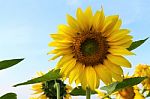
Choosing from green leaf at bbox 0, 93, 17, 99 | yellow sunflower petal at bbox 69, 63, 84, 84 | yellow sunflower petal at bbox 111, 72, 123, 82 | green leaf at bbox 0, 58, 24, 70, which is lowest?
green leaf at bbox 0, 93, 17, 99

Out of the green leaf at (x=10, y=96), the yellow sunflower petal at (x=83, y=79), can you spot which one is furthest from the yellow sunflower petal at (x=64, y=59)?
the green leaf at (x=10, y=96)

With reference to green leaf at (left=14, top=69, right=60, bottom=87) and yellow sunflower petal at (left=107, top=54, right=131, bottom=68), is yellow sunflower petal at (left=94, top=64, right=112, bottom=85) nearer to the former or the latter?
yellow sunflower petal at (left=107, top=54, right=131, bottom=68)

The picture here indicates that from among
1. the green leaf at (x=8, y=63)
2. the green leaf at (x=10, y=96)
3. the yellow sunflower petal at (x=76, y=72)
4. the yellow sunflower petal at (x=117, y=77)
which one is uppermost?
the green leaf at (x=8, y=63)

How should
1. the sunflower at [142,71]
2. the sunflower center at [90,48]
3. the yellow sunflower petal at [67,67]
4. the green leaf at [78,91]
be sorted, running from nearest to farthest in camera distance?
the yellow sunflower petal at [67,67]
the green leaf at [78,91]
the sunflower center at [90,48]
the sunflower at [142,71]

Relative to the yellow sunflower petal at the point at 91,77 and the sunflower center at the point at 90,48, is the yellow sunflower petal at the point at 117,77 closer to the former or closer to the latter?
the yellow sunflower petal at the point at 91,77

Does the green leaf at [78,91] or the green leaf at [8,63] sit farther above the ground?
the green leaf at [8,63]

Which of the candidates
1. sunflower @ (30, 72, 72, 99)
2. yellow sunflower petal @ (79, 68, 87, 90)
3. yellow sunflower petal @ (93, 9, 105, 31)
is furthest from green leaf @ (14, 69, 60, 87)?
sunflower @ (30, 72, 72, 99)
